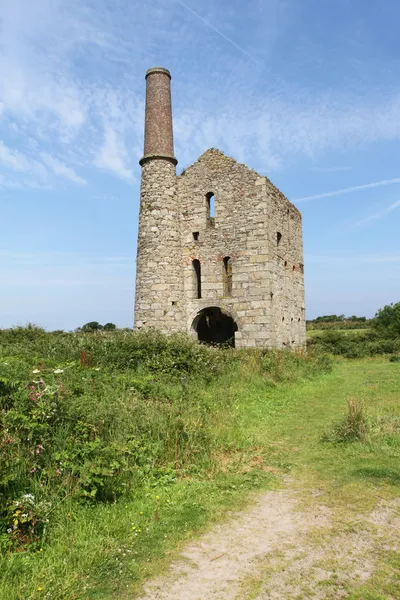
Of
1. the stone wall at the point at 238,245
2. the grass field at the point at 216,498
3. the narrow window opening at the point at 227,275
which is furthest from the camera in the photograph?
the narrow window opening at the point at 227,275

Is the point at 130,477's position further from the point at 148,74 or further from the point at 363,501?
the point at 148,74

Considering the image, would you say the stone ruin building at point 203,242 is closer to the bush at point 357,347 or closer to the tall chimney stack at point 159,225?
the tall chimney stack at point 159,225

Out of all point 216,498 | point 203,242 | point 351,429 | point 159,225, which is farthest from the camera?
point 203,242

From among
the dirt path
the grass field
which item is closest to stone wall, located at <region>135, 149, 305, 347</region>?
the grass field

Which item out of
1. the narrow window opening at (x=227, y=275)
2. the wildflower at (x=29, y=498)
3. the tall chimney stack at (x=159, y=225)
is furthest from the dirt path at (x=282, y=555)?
the narrow window opening at (x=227, y=275)

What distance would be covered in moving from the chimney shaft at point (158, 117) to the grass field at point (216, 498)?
10638mm

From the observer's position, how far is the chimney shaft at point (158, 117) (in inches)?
650

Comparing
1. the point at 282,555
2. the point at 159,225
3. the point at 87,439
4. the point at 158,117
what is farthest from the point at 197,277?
the point at 282,555

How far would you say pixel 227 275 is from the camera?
1694 cm

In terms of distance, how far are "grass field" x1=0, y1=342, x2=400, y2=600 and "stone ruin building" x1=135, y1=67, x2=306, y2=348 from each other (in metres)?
6.77

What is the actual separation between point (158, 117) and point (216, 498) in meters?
15.3

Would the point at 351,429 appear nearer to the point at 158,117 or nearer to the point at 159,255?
the point at 159,255

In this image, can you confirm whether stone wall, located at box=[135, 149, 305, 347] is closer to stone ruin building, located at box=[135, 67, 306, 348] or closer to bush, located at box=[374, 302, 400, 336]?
stone ruin building, located at box=[135, 67, 306, 348]

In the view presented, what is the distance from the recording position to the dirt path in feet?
10.7
